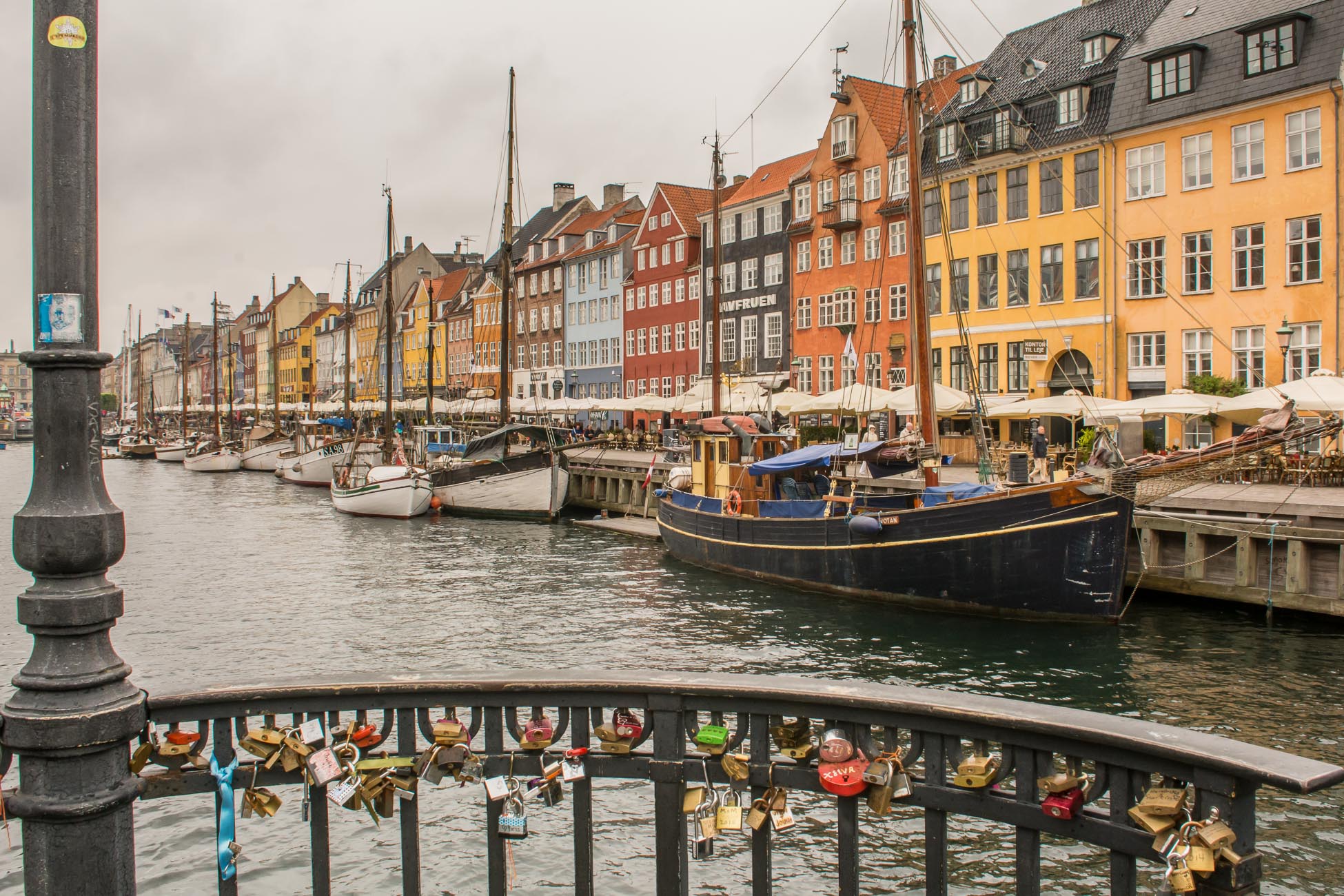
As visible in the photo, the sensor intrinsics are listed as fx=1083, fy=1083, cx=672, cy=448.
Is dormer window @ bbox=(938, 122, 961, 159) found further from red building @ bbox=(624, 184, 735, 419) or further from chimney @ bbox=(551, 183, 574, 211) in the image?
chimney @ bbox=(551, 183, 574, 211)

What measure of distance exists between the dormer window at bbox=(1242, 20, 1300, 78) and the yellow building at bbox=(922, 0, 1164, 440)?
5.13 m

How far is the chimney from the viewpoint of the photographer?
89.2m

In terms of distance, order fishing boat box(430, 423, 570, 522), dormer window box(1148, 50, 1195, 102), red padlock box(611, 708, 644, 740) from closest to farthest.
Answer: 1. red padlock box(611, 708, 644, 740)
2. dormer window box(1148, 50, 1195, 102)
3. fishing boat box(430, 423, 570, 522)

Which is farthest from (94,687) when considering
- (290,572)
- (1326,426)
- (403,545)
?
(403,545)

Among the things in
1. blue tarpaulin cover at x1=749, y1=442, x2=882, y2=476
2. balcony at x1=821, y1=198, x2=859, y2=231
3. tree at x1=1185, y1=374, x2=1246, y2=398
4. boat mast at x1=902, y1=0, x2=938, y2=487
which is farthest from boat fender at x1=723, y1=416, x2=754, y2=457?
balcony at x1=821, y1=198, x2=859, y2=231

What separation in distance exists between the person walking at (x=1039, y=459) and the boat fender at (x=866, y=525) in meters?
6.69

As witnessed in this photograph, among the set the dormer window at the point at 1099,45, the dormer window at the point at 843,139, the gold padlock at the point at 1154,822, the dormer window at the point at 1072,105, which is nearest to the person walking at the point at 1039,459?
the dormer window at the point at 1072,105

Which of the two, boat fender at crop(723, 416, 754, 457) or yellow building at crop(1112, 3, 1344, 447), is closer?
boat fender at crop(723, 416, 754, 457)

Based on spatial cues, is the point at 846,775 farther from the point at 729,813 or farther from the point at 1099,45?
the point at 1099,45

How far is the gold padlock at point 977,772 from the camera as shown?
3.32m

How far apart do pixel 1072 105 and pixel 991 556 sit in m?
25.8

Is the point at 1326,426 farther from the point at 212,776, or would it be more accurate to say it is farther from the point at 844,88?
the point at 844,88

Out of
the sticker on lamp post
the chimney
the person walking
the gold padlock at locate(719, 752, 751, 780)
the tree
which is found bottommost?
the gold padlock at locate(719, 752, 751, 780)

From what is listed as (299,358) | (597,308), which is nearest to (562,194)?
(597,308)
